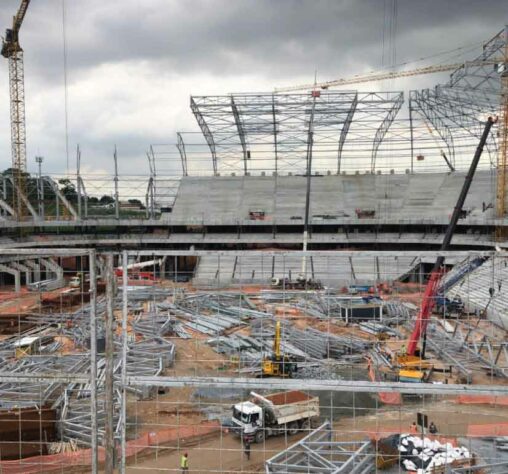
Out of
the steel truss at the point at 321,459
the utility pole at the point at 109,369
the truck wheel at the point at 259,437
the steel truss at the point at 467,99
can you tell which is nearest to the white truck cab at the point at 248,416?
the truck wheel at the point at 259,437

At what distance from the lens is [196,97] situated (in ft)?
117

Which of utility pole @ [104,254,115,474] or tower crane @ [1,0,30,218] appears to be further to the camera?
tower crane @ [1,0,30,218]

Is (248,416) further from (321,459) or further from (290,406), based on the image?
(321,459)

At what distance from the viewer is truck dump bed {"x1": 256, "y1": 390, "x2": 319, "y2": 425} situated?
33.2 feet

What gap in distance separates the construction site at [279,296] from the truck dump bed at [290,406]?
0.05m

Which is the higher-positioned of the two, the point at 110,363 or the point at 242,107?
the point at 242,107

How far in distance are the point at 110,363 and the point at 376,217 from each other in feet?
126

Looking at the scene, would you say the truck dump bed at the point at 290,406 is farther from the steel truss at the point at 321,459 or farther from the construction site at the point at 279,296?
the steel truss at the point at 321,459

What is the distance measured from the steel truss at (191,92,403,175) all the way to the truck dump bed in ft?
87.8

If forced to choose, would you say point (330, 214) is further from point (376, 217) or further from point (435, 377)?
point (435, 377)

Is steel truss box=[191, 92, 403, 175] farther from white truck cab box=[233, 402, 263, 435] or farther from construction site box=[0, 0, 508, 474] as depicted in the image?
white truck cab box=[233, 402, 263, 435]

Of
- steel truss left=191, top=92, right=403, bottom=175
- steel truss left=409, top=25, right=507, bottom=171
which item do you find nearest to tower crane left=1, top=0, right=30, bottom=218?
steel truss left=191, top=92, right=403, bottom=175

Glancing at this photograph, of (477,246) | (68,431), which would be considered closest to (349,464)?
(68,431)

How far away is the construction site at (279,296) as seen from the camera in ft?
24.4
